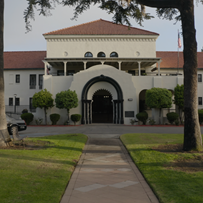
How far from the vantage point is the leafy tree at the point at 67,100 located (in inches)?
1121

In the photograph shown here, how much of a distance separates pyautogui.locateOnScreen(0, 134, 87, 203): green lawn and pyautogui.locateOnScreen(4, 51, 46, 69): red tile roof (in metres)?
30.3

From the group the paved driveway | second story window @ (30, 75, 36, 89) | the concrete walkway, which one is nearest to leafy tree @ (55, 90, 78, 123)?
the paved driveway

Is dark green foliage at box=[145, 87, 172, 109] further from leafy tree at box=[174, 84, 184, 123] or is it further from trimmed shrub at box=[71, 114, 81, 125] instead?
trimmed shrub at box=[71, 114, 81, 125]

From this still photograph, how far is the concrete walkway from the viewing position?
5.14 m

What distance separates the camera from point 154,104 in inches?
1104

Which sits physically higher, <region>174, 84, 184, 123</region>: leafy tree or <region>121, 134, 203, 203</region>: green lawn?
<region>174, 84, 184, 123</region>: leafy tree

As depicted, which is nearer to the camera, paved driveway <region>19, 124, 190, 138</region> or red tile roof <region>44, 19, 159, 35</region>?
paved driveway <region>19, 124, 190, 138</region>

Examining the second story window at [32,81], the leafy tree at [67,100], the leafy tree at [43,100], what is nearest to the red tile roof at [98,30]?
the second story window at [32,81]

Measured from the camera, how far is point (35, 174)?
6715 mm

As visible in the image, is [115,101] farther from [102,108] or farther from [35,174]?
[35,174]

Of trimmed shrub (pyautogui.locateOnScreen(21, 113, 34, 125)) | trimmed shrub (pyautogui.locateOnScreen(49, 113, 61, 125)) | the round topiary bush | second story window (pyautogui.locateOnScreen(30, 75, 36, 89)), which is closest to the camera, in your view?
the round topiary bush

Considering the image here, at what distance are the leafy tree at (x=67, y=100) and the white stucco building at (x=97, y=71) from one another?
58.4 inches

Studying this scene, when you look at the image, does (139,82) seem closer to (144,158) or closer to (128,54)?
(128,54)

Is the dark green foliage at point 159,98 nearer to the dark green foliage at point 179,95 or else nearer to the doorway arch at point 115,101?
the dark green foliage at point 179,95
